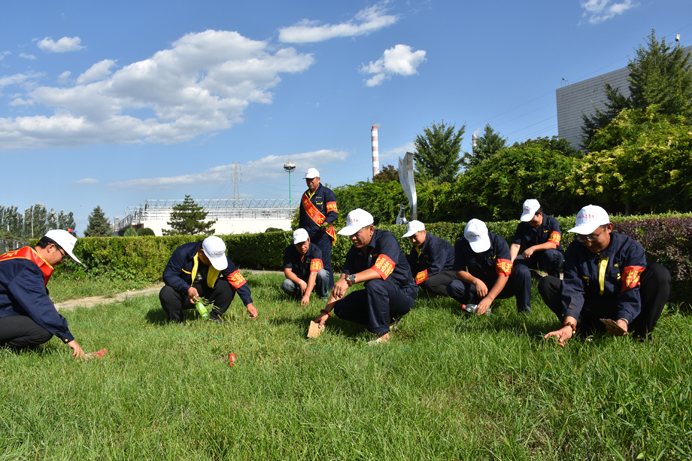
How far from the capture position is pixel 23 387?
278 cm

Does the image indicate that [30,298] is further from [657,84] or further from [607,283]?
[657,84]

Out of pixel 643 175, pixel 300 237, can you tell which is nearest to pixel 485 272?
pixel 300 237

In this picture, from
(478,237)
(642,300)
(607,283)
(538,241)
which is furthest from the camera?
(538,241)

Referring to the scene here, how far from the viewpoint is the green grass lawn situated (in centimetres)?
191

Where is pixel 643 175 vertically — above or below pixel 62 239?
above

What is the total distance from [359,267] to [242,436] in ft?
7.44

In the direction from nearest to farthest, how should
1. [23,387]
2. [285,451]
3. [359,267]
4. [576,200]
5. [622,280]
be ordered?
1. [285,451]
2. [23,387]
3. [622,280]
4. [359,267]
5. [576,200]

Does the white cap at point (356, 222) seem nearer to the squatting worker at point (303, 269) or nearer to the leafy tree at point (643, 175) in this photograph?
the squatting worker at point (303, 269)

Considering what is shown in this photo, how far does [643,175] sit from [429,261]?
7.03 m

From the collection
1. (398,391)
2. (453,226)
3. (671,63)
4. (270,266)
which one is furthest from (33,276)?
(671,63)

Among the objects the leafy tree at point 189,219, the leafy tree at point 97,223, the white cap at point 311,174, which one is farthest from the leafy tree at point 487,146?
the leafy tree at point 97,223

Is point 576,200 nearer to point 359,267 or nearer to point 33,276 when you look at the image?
point 359,267

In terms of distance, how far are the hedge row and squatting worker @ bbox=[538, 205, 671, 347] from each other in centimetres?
127

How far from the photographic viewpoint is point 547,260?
17.2ft
